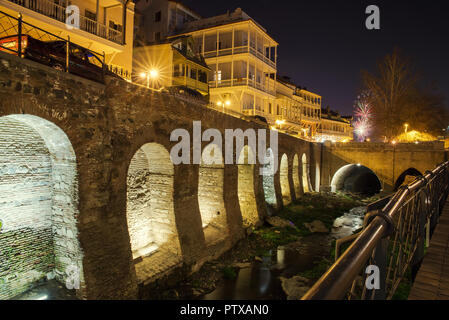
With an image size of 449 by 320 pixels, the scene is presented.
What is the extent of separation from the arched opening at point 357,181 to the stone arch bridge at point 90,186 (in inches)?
1139

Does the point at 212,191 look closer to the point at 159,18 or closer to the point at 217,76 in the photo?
the point at 217,76

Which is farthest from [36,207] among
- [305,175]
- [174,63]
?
[305,175]

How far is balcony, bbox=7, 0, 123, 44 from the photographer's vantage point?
42.0 feet

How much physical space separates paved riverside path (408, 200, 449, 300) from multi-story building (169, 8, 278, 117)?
24.3 metres

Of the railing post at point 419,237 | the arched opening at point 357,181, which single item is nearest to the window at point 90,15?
the railing post at point 419,237

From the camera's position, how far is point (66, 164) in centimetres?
818

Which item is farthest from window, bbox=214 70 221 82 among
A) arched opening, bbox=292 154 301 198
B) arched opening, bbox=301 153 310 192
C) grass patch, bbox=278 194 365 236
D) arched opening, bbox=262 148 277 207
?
grass patch, bbox=278 194 365 236

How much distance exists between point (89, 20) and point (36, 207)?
11570 millimetres

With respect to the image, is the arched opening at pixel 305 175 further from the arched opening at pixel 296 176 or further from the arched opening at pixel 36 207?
the arched opening at pixel 36 207

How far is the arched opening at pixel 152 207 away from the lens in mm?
11672

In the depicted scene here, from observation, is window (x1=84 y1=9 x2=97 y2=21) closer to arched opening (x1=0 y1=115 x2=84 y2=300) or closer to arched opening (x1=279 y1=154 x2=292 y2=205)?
arched opening (x1=0 y1=115 x2=84 y2=300)

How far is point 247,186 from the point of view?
63.8ft

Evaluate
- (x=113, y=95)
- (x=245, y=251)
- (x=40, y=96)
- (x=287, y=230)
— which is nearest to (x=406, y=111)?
(x=287, y=230)
